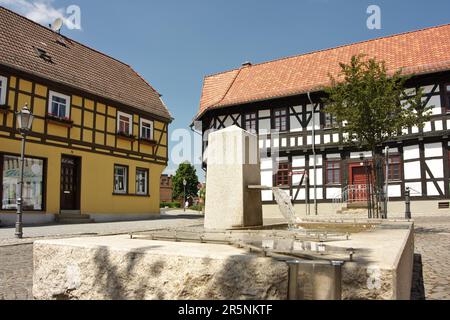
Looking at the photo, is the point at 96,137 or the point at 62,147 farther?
the point at 96,137

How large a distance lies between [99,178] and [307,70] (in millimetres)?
12902

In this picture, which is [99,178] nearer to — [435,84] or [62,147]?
[62,147]

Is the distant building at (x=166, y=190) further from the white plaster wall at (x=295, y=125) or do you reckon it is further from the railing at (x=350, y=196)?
the railing at (x=350, y=196)

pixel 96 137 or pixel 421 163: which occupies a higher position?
pixel 96 137

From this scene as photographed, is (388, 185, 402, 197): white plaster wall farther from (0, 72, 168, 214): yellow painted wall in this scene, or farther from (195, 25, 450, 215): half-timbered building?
(0, 72, 168, 214): yellow painted wall

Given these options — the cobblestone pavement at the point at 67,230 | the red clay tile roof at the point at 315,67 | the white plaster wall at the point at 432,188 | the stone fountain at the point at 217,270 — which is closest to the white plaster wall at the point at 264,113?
the red clay tile roof at the point at 315,67

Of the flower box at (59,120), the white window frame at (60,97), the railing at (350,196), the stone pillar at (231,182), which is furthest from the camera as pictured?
the railing at (350,196)

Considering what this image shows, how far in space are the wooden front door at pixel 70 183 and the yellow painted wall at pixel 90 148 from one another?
272 mm

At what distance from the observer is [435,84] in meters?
18.5

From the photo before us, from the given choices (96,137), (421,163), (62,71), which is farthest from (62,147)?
(421,163)

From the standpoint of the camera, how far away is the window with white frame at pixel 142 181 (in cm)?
2129

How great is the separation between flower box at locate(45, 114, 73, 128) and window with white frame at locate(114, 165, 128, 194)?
3.47 metres

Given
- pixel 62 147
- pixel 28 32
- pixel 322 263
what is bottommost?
pixel 322 263

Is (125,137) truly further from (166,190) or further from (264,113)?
(166,190)
